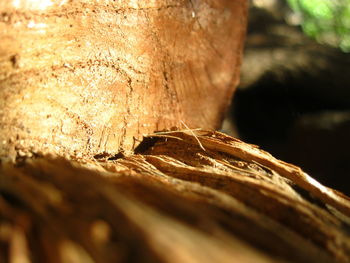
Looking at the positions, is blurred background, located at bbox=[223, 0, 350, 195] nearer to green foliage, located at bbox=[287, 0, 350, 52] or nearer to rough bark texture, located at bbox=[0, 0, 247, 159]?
rough bark texture, located at bbox=[0, 0, 247, 159]

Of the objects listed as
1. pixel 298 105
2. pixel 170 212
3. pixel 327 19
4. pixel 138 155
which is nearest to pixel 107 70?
pixel 138 155

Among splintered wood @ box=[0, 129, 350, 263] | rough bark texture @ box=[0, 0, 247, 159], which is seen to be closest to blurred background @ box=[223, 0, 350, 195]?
rough bark texture @ box=[0, 0, 247, 159]

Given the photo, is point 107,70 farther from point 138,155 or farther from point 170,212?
point 170,212

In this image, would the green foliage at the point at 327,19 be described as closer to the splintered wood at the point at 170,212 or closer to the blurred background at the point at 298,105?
the blurred background at the point at 298,105

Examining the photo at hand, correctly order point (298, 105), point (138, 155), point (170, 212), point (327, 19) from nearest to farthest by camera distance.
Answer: point (170, 212) → point (138, 155) → point (298, 105) → point (327, 19)

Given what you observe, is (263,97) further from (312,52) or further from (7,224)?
(7,224)

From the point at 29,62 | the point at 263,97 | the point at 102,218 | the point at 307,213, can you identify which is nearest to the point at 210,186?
the point at 307,213
